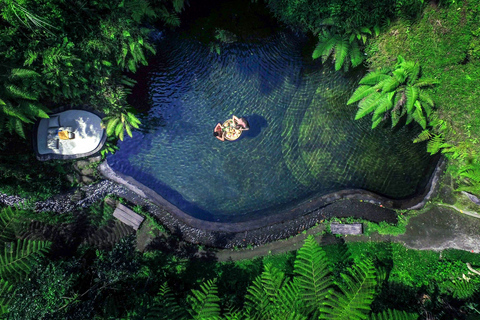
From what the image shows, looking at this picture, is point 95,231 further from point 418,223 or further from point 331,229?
point 418,223

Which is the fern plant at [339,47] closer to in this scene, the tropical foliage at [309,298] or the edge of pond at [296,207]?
the edge of pond at [296,207]

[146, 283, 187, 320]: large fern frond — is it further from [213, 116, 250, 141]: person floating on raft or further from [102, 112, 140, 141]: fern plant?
[102, 112, 140, 141]: fern plant

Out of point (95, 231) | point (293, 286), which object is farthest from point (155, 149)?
point (293, 286)

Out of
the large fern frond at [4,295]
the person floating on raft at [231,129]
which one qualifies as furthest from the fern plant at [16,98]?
the person floating on raft at [231,129]

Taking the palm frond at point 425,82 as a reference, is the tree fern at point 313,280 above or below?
below

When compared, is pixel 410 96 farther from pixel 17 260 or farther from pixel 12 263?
pixel 12 263

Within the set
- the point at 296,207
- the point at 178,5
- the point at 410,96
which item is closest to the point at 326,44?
the point at 410,96
